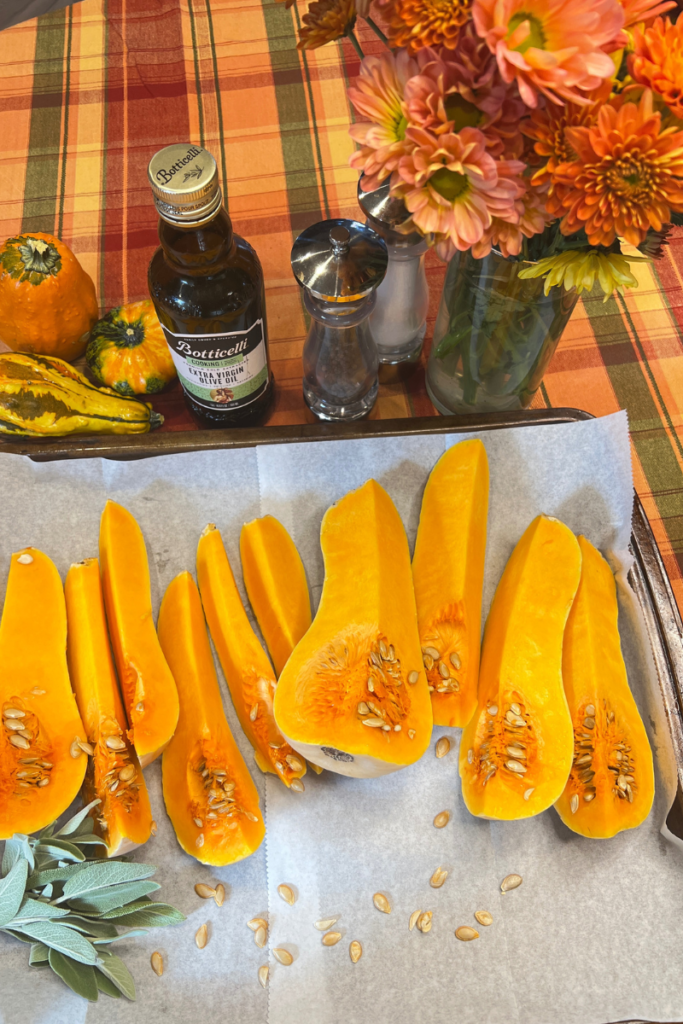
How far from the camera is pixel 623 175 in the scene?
1.70ft

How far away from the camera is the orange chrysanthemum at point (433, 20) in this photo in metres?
0.49

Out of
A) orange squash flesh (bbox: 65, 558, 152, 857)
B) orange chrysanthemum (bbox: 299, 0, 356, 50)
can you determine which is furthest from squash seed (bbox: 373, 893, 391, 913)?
orange chrysanthemum (bbox: 299, 0, 356, 50)

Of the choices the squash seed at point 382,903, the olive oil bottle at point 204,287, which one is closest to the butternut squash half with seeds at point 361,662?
the squash seed at point 382,903

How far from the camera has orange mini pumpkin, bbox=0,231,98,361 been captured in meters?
0.95

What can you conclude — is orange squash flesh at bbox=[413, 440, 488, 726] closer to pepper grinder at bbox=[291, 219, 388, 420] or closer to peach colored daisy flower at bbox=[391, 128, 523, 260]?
pepper grinder at bbox=[291, 219, 388, 420]

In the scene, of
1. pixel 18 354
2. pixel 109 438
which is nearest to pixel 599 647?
pixel 109 438

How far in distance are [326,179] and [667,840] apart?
117 cm

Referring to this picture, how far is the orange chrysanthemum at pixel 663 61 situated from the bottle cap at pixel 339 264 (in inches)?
13.9

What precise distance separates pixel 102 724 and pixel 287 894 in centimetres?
28

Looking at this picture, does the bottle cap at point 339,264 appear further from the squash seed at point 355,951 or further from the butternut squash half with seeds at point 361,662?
the squash seed at point 355,951

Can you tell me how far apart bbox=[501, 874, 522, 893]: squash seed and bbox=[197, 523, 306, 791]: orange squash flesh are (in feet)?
0.81

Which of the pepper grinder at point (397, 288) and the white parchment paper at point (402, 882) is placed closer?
the white parchment paper at point (402, 882)

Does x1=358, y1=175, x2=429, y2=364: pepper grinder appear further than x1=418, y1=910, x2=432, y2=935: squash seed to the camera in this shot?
Yes

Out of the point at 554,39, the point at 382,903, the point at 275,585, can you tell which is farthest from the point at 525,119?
the point at 382,903
